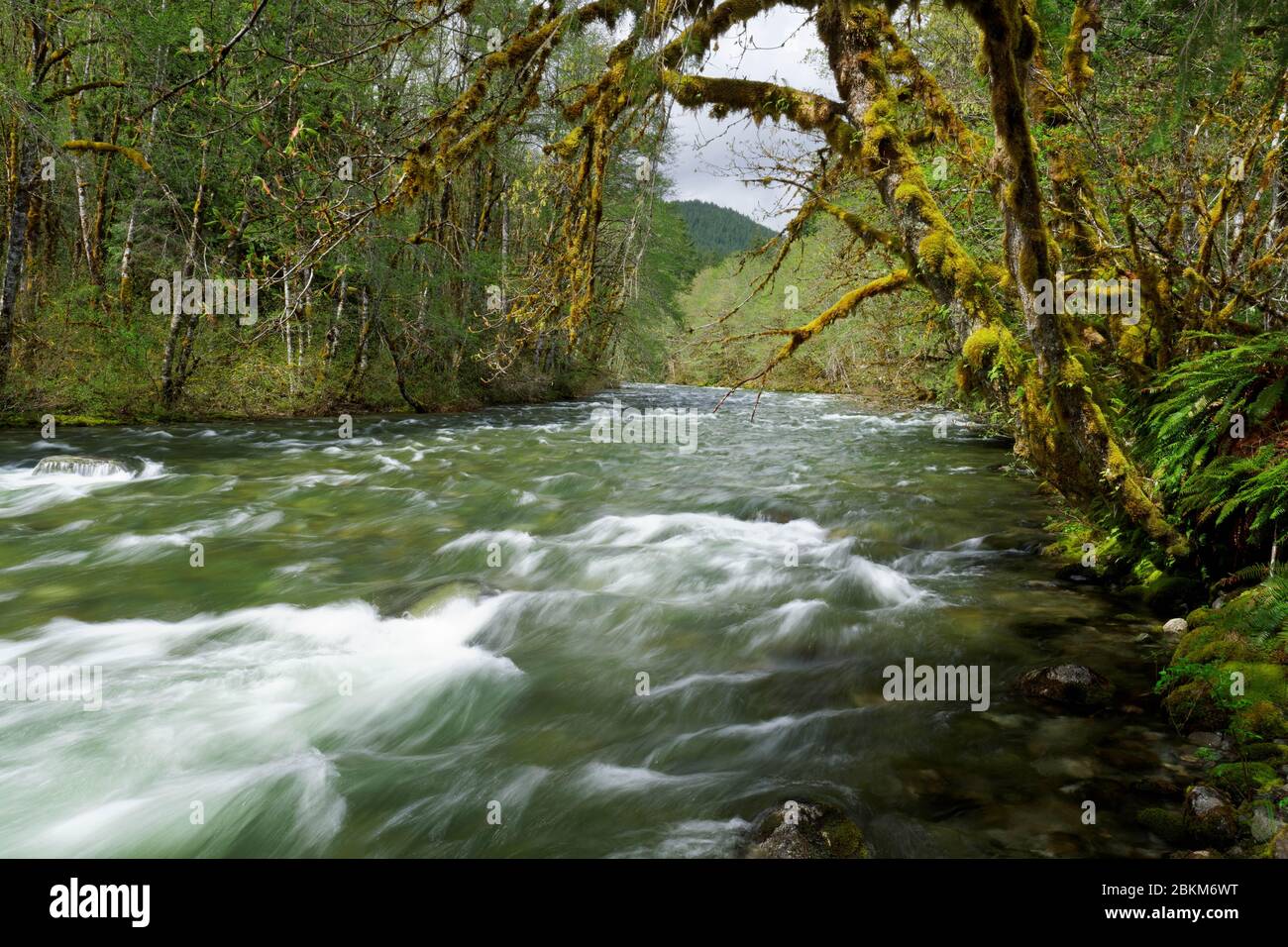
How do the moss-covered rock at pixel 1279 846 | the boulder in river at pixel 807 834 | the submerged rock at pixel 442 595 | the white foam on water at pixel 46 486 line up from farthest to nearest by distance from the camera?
the white foam on water at pixel 46 486, the submerged rock at pixel 442 595, the boulder in river at pixel 807 834, the moss-covered rock at pixel 1279 846

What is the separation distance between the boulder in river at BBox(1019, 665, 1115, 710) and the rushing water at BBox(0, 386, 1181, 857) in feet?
0.44

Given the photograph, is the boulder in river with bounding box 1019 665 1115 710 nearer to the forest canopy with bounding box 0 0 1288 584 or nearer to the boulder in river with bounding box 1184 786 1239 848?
the boulder in river with bounding box 1184 786 1239 848

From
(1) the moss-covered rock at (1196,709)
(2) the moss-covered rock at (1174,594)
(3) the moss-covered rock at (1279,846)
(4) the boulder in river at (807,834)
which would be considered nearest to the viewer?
(3) the moss-covered rock at (1279,846)

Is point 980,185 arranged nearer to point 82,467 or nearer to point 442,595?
point 442,595

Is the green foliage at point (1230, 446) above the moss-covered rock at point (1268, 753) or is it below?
above

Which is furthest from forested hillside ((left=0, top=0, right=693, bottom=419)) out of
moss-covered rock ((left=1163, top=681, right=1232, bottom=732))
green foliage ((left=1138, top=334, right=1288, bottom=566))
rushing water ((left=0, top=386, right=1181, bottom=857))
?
green foliage ((left=1138, top=334, right=1288, bottom=566))

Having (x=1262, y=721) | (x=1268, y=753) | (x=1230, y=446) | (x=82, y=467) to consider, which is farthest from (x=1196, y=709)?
(x=82, y=467)

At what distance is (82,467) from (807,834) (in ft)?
36.4

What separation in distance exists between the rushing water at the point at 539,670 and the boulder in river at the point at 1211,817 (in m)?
0.19

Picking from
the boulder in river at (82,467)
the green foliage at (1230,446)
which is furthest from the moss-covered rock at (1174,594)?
the boulder in river at (82,467)

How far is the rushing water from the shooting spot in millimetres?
3199

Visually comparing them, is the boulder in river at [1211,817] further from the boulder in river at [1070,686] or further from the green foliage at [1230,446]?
the green foliage at [1230,446]

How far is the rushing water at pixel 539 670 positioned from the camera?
10.5ft

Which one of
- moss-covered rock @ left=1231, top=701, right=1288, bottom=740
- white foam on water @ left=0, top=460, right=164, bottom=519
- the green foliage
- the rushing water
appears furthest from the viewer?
white foam on water @ left=0, top=460, right=164, bottom=519
